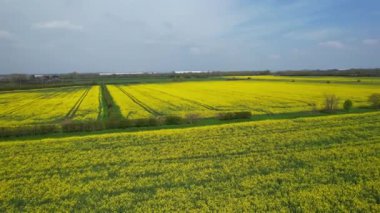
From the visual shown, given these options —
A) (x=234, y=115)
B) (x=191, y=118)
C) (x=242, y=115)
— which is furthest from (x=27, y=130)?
(x=242, y=115)

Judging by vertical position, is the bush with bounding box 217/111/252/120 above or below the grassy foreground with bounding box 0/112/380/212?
above

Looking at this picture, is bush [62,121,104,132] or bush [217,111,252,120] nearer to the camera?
bush [62,121,104,132]

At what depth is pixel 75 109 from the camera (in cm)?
3828

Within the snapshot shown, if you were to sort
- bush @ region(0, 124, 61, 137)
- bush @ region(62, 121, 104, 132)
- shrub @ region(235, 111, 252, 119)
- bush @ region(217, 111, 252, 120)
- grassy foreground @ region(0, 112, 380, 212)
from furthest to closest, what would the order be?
shrub @ region(235, 111, 252, 119) < bush @ region(217, 111, 252, 120) < bush @ region(62, 121, 104, 132) < bush @ region(0, 124, 61, 137) < grassy foreground @ region(0, 112, 380, 212)

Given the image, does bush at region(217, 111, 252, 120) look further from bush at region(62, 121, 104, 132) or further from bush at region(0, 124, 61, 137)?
bush at region(0, 124, 61, 137)

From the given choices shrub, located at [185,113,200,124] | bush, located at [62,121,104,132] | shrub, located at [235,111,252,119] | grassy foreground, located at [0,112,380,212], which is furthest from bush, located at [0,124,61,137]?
shrub, located at [235,111,252,119]

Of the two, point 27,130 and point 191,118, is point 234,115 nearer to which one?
point 191,118

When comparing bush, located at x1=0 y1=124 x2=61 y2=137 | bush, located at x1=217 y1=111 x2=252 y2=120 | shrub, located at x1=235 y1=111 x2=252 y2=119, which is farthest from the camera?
shrub, located at x1=235 y1=111 x2=252 y2=119

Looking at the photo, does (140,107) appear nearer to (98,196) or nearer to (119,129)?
(119,129)

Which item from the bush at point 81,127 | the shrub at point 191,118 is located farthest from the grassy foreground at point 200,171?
the shrub at point 191,118

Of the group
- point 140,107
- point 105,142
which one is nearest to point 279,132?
point 105,142

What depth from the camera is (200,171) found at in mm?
13281

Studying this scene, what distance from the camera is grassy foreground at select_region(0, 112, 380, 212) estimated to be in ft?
34.5

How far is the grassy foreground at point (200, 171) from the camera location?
34.5 ft
